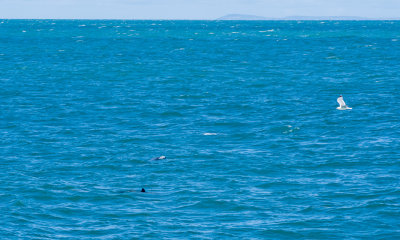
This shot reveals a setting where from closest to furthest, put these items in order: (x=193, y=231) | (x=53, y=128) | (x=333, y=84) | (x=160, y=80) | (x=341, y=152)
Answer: (x=193, y=231) < (x=341, y=152) < (x=53, y=128) < (x=333, y=84) < (x=160, y=80)

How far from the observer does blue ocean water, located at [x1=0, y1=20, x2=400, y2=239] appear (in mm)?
27594

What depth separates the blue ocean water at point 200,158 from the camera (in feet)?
90.5

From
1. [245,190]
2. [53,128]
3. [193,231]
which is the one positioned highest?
[53,128]

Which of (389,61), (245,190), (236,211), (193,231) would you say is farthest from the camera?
(389,61)

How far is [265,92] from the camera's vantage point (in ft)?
220

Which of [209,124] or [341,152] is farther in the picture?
[209,124]

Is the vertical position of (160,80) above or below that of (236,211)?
above

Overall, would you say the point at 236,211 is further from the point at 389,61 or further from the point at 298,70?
the point at 389,61

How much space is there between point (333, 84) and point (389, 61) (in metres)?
30.9

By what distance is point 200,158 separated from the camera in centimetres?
3853

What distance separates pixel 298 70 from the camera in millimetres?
88438

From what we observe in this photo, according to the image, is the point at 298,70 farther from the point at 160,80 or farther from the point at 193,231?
the point at 193,231

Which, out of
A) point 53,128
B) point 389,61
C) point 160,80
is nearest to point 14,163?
point 53,128

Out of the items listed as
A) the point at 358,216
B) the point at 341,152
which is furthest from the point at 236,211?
the point at 341,152
